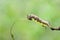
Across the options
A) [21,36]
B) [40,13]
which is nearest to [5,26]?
[21,36]

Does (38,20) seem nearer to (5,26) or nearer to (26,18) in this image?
(26,18)

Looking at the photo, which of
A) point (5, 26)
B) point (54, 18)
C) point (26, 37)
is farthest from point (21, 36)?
point (54, 18)

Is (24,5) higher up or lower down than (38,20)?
higher up

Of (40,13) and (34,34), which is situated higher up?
(40,13)

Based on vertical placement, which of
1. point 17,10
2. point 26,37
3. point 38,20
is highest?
point 17,10

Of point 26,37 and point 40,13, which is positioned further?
point 40,13

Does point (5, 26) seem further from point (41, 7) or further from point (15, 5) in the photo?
point (41, 7)
